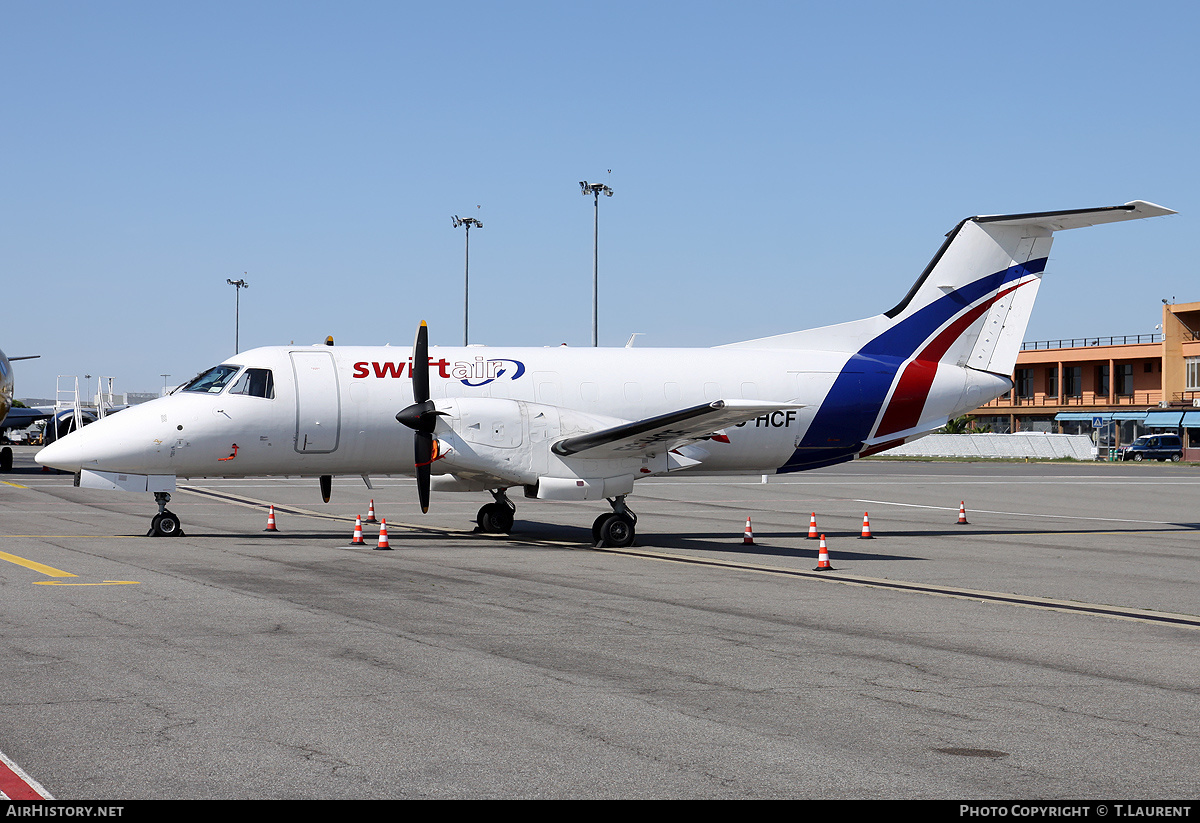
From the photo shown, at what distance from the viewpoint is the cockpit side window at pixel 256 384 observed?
1988 centimetres

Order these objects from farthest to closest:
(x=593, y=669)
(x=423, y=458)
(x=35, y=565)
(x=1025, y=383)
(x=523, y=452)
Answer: (x=1025, y=383) < (x=523, y=452) < (x=423, y=458) < (x=35, y=565) < (x=593, y=669)

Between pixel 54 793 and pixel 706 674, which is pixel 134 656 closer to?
pixel 54 793

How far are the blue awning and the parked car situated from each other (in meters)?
9.22

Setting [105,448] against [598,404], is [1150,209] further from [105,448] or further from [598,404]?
[105,448]

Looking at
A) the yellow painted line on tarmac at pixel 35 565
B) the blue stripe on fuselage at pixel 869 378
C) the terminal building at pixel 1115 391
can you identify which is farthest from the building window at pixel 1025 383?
the yellow painted line on tarmac at pixel 35 565

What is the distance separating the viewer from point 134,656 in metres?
9.01

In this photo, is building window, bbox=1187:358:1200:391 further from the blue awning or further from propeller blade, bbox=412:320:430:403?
propeller blade, bbox=412:320:430:403

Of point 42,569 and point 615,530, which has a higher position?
point 615,530

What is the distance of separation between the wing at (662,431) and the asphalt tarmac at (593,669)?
1.76 metres

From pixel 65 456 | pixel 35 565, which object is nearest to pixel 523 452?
pixel 65 456

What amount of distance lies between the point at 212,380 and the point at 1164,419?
81.0m

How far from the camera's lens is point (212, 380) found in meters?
20.2

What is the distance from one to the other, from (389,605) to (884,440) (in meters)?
12.9

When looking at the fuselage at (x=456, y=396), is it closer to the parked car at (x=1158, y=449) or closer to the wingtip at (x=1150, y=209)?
the wingtip at (x=1150, y=209)
